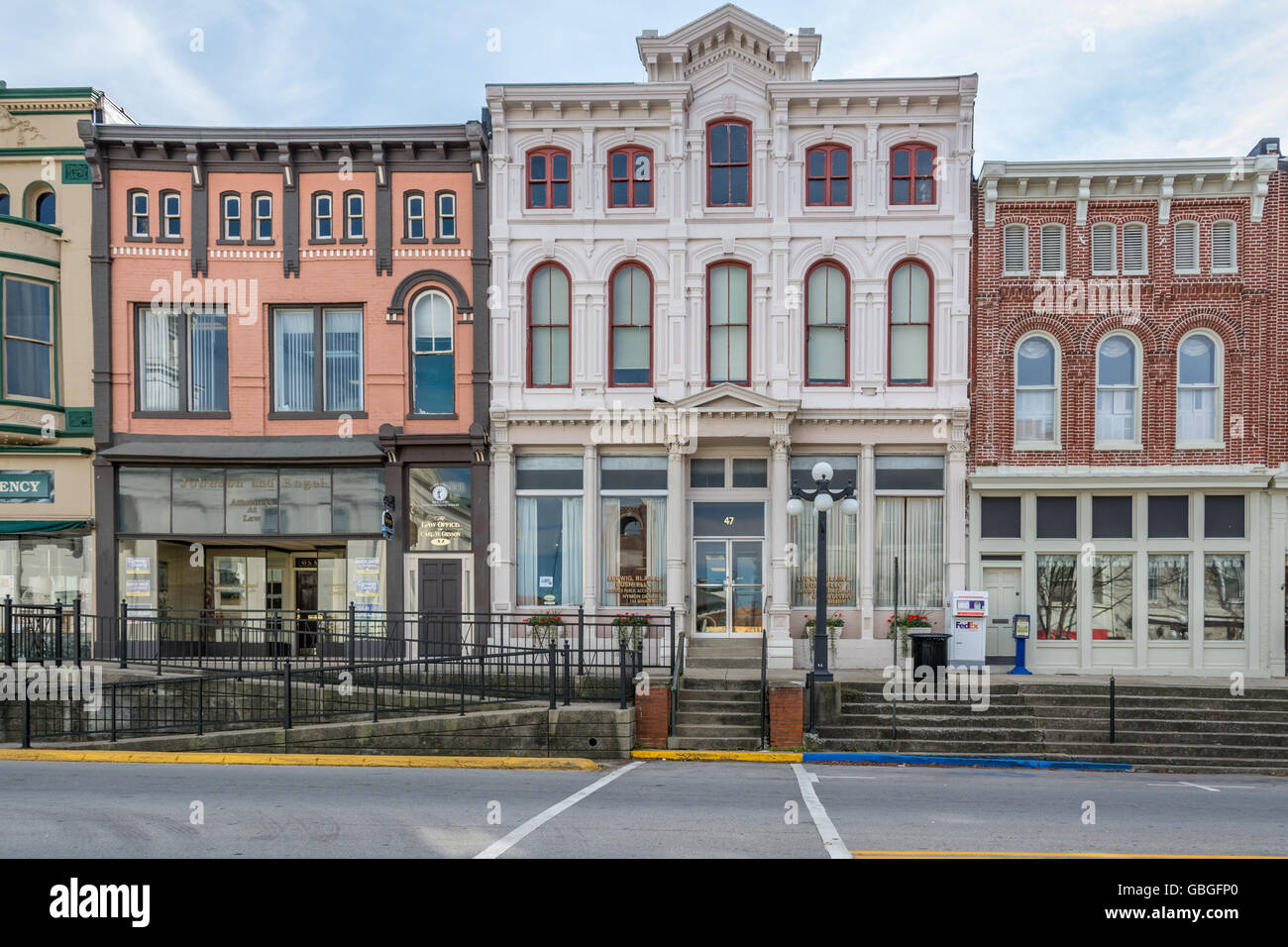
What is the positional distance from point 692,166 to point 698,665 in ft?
34.4

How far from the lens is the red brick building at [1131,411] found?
60.4 feet

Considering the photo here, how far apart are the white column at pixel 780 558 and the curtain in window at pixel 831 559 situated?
33 centimetres

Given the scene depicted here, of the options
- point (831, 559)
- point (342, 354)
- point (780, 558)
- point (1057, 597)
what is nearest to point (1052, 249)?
point (1057, 597)

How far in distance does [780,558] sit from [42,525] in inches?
615

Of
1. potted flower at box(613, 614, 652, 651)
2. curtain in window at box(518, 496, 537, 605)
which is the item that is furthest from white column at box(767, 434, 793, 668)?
curtain in window at box(518, 496, 537, 605)

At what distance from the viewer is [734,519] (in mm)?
19141

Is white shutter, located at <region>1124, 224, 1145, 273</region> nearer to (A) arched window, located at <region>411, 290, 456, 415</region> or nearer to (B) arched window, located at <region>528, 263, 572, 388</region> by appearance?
(B) arched window, located at <region>528, 263, 572, 388</region>

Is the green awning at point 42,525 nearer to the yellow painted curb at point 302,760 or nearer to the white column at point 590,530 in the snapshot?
the yellow painted curb at point 302,760

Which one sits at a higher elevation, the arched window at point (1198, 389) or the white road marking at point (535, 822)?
the arched window at point (1198, 389)

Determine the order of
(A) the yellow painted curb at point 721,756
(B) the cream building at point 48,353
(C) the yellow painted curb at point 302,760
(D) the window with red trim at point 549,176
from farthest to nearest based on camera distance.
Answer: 1. (D) the window with red trim at point 549,176
2. (B) the cream building at point 48,353
3. (A) the yellow painted curb at point 721,756
4. (C) the yellow painted curb at point 302,760

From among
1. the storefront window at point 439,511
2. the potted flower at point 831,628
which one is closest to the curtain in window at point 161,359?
the storefront window at point 439,511

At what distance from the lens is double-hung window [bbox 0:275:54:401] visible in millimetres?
18781

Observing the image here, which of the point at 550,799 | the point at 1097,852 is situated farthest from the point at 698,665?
the point at 1097,852

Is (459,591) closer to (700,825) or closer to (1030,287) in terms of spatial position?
(700,825)
